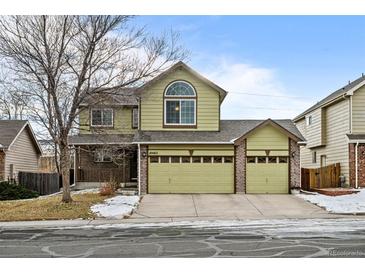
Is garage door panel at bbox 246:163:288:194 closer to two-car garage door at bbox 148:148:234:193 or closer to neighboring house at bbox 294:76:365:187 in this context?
two-car garage door at bbox 148:148:234:193

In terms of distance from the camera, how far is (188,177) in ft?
80.4

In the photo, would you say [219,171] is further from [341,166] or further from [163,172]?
[341,166]

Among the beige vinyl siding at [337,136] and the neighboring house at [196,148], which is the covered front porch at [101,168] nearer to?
the neighboring house at [196,148]

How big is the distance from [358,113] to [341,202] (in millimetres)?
6219

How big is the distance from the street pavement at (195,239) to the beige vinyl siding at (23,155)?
15.0m

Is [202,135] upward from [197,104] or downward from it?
downward

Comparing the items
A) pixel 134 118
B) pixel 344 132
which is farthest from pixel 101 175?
pixel 344 132

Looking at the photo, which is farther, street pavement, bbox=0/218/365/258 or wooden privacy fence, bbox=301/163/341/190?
wooden privacy fence, bbox=301/163/341/190

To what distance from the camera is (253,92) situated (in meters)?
41.6

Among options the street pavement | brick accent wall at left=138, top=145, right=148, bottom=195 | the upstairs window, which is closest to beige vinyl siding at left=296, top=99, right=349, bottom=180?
the street pavement

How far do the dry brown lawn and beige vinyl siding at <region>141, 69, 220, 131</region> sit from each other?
610cm

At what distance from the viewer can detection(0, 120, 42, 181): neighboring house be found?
27.9m

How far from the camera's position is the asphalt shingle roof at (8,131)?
28.0 meters

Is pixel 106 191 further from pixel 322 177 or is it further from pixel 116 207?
pixel 322 177
